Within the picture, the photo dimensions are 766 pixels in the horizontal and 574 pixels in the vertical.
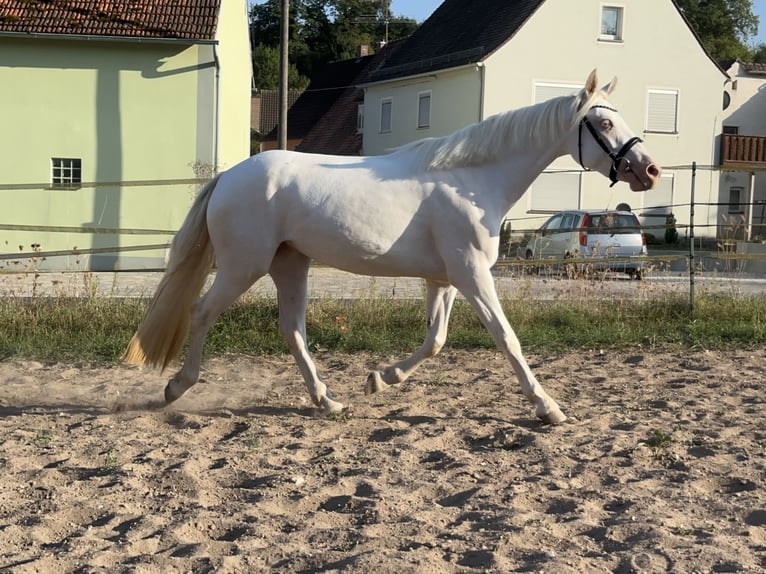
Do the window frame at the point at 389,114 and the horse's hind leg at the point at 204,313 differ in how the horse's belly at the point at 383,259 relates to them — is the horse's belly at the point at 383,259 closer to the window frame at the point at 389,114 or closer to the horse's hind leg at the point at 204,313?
the horse's hind leg at the point at 204,313

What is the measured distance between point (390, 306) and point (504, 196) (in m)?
3.87

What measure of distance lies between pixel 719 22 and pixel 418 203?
206ft

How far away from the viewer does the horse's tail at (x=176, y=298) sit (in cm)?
580

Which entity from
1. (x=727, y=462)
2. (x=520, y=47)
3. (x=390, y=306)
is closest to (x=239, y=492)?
(x=727, y=462)

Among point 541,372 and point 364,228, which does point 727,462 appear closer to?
point 364,228

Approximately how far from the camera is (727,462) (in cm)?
444

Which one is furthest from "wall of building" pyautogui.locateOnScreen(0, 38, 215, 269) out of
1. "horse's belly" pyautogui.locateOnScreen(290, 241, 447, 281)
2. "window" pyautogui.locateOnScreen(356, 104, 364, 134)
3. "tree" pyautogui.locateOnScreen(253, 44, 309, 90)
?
"tree" pyautogui.locateOnScreen(253, 44, 309, 90)

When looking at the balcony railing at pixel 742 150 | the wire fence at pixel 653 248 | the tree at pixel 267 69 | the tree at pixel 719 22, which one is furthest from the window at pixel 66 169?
the tree at pixel 719 22

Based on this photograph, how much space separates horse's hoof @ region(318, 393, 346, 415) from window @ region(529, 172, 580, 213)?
987 inches

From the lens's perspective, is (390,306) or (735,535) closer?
(735,535)

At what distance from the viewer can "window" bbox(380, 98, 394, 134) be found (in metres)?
35.1

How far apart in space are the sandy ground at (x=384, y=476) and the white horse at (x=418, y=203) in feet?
1.60

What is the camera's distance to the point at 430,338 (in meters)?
5.79

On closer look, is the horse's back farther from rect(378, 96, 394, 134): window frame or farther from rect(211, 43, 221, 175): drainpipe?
rect(378, 96, 394, 134): window frame
